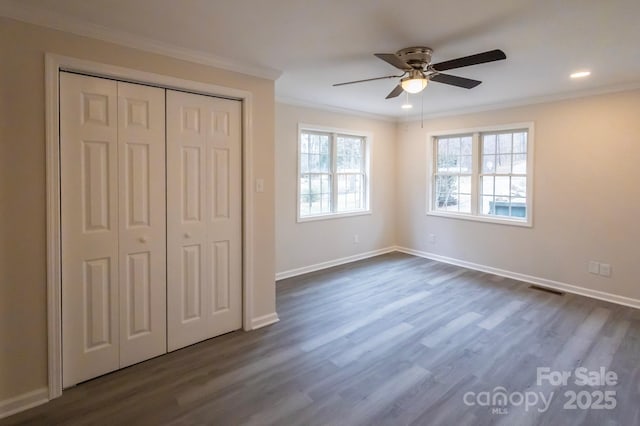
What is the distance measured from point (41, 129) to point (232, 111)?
137 cm

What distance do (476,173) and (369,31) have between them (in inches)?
138

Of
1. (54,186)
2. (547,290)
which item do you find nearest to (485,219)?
(547,290)

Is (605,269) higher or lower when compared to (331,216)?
lower

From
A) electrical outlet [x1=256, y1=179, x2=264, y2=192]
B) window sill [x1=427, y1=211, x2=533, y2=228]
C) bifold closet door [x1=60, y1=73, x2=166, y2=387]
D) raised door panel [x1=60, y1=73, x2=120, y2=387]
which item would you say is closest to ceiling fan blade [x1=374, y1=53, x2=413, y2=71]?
electrical outlet [x1=256, y1=179, x2=264, y2=192]

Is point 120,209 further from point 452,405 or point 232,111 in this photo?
point 452,405

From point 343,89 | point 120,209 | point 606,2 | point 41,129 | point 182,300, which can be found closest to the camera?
point 606,2

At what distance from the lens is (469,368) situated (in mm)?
2596

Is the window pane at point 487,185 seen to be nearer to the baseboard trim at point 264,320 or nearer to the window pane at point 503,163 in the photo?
the window pane at point 503,163

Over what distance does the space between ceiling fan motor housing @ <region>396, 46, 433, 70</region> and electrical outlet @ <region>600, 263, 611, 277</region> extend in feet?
10.7

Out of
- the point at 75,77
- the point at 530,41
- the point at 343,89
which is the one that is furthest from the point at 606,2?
the point at 75,77

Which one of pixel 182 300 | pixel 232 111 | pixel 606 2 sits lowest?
pixel 182 300

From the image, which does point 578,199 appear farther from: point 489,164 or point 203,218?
point 203,218

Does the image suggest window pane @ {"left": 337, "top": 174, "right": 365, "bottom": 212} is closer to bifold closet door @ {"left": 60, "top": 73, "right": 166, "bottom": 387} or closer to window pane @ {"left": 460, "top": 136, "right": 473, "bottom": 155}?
window pane @ {"left": 460, "top": 136, "right": 473, "bottom": 155}

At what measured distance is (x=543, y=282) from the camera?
447 cm
